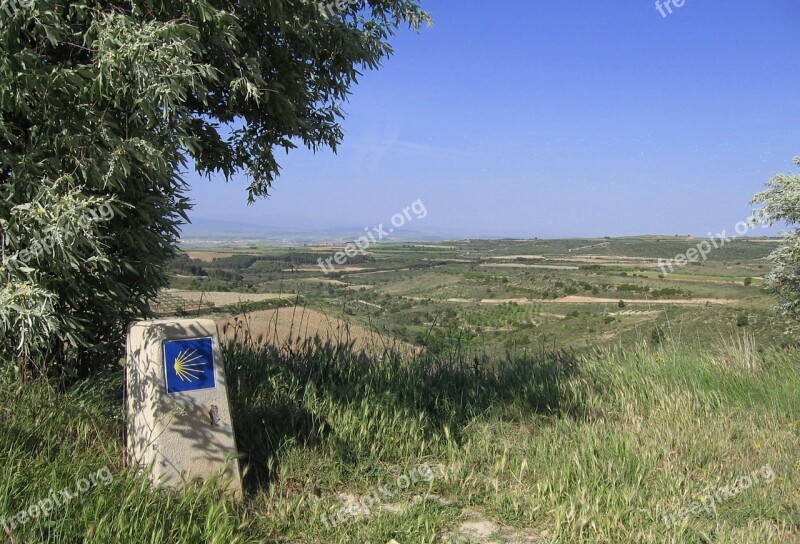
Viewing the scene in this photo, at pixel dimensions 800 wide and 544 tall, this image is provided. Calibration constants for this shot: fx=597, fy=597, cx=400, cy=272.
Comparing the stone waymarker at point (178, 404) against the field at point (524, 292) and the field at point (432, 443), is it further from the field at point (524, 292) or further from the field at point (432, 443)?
the field at point (524, 292)

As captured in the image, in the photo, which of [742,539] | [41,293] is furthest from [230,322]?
[742,539]

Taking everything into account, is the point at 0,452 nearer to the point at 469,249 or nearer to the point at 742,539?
the point at 742,539

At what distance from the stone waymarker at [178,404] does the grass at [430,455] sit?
16 cm

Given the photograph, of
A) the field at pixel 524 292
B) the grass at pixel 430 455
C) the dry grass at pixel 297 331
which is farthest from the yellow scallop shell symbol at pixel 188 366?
the field at pixel 524 292

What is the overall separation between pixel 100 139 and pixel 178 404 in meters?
1.79

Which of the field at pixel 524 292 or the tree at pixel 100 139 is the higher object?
Answer: the tree at pixel 100 139

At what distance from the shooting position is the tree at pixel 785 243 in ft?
45.0

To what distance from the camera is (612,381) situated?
596 cm

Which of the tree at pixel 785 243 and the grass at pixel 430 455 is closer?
the grass at pixel 430 455

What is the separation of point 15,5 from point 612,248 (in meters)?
72.4

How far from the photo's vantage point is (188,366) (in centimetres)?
342

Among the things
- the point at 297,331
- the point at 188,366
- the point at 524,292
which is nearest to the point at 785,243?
the point at 297,331

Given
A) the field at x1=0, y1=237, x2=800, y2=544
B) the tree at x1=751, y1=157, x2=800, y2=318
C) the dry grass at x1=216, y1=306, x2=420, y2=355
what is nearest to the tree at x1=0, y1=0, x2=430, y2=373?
the field at x1=0, y1=237, x2=800, y2=544

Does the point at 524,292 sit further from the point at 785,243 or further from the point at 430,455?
the point at 430,455
